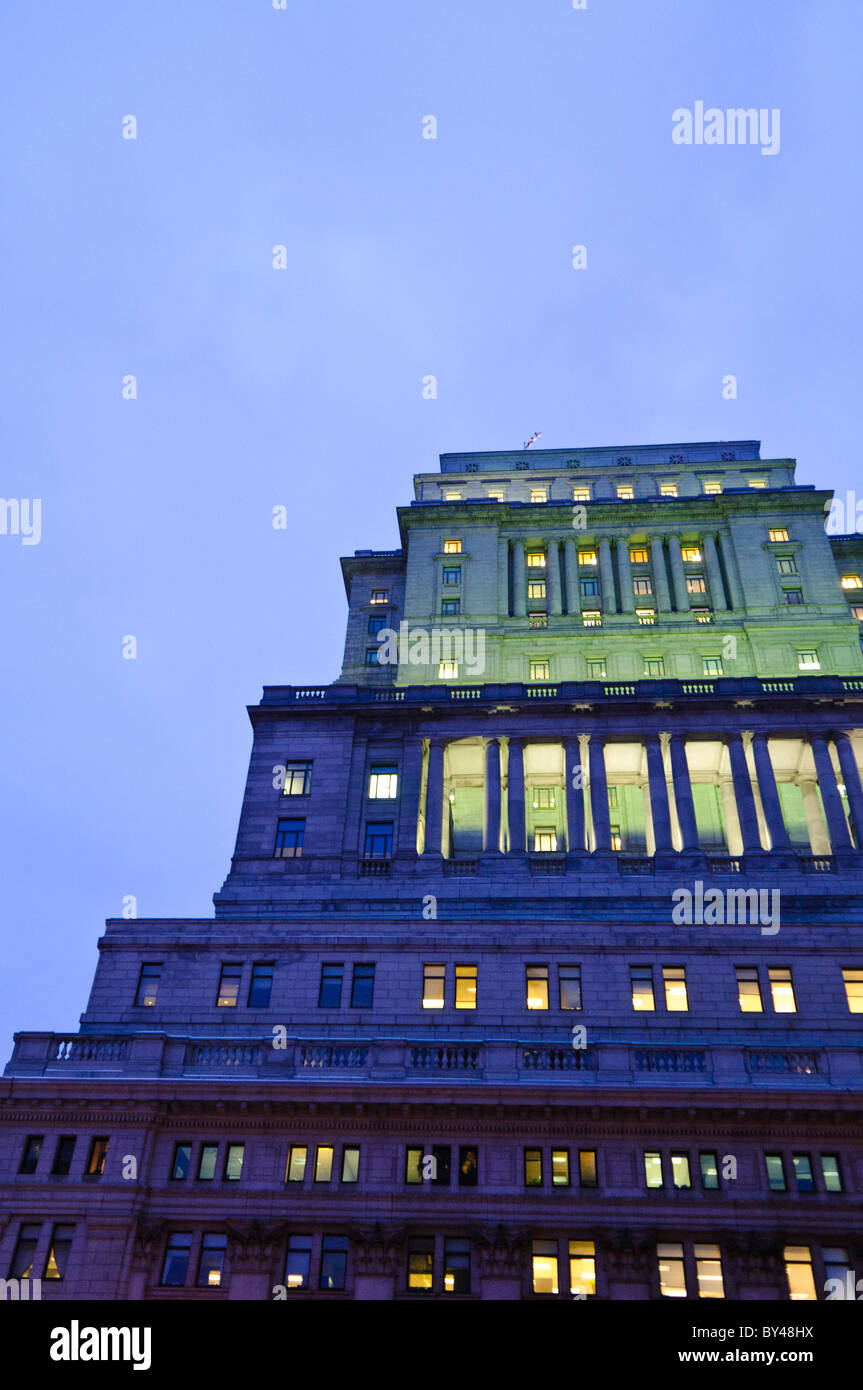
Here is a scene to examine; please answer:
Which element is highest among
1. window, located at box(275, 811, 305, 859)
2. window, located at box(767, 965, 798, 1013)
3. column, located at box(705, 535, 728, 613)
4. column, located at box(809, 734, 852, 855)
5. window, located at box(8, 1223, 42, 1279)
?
column, located at box(705, 535, 728, 613)

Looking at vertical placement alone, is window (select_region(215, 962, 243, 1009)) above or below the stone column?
below

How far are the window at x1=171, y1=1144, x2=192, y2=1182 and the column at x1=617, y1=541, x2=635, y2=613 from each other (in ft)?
187

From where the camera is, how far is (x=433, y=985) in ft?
152

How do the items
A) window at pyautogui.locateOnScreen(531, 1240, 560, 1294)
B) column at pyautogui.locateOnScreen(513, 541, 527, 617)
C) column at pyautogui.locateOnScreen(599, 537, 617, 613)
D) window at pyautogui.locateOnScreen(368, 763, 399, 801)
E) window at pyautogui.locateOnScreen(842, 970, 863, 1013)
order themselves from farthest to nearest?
column at pyautogui.locateOnScreen(513, 541, 527, 617) → column at pyautogui.locateOnScreen(599, 537, 617, 613) → window at pyautogui.locateOnScreen(368, 763, 399, 801) → window at pyautogui.locateOnScreen(842, 970, 863, 1013) → window at pyautogui.locateOnScreen(531, 1240, 560, 1294)

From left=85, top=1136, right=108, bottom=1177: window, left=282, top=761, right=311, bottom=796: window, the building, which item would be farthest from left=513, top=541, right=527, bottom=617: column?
left=85, top=1136, right=108, bottom=1177: window

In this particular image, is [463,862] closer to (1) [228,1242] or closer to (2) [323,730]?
(2) [323,730]

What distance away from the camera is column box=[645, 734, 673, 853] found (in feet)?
199

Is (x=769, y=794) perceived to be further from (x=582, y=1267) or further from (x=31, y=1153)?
(x=31, y=1153)

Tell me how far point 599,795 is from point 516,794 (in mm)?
4945

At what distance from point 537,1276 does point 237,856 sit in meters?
30.7

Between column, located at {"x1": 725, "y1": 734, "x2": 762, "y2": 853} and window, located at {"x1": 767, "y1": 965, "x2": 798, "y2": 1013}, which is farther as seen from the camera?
column, located at {"x1": 725, "y1": 734, "x2": 762, "y2": 853}

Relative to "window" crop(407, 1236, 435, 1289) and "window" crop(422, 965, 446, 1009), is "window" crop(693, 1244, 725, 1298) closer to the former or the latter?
"window" crop(407, 1236, 435, 1289)

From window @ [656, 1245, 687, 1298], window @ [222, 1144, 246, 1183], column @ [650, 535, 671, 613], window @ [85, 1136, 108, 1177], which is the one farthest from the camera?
column @ [650, 535, 671, 613]

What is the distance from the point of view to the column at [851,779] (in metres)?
60.6
